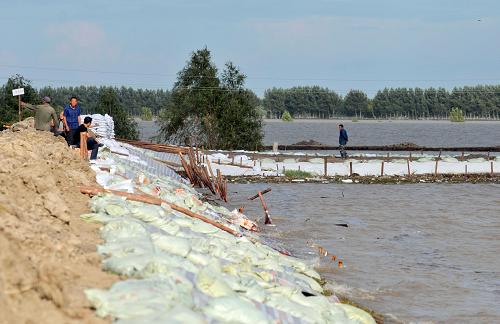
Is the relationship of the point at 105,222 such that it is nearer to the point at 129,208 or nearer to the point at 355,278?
the point at 129,208

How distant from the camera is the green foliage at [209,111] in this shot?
200ft

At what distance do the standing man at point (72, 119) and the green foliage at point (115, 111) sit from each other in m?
44.3

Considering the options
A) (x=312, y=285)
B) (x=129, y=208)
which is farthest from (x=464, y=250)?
(x=129, y=208)

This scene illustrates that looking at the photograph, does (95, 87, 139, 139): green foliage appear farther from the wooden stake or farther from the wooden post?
the wooden stake

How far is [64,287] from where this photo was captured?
729cm

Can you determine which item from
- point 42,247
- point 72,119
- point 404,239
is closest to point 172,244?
point 42,247

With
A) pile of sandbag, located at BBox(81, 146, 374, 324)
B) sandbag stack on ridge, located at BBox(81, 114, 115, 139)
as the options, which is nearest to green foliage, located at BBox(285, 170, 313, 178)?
sandbag stack on ridge, located at BBox(81, 114, 115, 139)

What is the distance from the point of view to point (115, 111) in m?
63.1

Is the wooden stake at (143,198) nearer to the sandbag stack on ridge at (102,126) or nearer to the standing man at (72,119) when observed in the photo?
the standing man at (72,119)

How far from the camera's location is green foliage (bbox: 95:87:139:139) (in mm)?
62312

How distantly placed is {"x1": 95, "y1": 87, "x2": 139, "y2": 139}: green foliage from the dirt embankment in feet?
166

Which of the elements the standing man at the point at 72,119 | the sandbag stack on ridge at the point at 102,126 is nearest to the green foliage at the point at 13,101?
the sandbag stack on ridge at the point at 102,126

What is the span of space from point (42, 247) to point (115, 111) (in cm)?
5604

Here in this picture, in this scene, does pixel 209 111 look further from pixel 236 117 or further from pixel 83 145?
pixel 83 145
